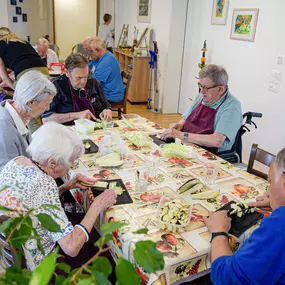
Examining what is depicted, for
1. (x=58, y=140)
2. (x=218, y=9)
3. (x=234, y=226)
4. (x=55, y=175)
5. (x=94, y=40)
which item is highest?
→ (x=218, y=9)

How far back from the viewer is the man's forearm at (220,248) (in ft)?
3.65

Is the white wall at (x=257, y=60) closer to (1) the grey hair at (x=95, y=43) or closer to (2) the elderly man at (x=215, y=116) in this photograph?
(2) the elderly man at (x=215, y=116)

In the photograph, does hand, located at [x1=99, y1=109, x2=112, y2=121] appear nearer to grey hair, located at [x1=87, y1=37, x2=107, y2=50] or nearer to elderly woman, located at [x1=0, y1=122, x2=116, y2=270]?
elderly woman, located at [x1=0, y1=122, x2=116, y2=270]

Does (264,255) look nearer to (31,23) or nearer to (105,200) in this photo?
(105,200)

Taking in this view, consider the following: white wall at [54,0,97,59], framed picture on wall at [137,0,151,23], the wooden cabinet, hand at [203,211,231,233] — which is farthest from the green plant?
white wall at [54,0,97,59]

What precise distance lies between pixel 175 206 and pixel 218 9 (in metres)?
3.67

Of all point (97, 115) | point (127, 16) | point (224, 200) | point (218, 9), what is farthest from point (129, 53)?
point (224, 200)

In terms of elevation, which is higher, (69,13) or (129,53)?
(69,13)

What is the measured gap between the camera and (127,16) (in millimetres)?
6730

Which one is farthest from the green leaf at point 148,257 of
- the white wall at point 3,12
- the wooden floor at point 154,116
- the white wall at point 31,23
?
the white wall at point 31,23

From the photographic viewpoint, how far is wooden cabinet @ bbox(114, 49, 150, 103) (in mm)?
5707

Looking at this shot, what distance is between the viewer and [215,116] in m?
2.33

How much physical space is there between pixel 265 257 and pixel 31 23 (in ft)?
28.2

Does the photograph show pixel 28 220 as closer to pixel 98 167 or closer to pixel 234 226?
pixel 234 226
